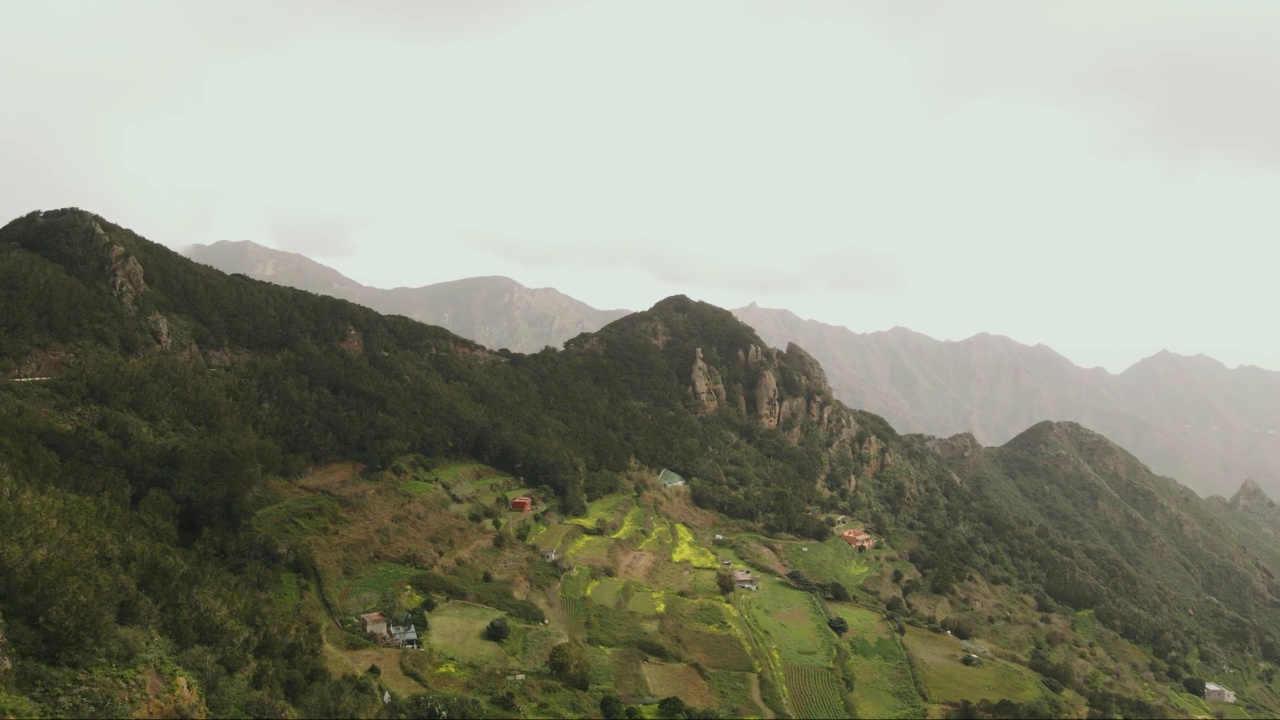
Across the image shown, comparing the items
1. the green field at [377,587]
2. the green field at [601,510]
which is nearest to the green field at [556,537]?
the green field at [601,510]

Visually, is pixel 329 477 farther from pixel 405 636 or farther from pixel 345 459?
pixel 405 636

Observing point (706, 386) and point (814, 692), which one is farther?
point (706, 386)

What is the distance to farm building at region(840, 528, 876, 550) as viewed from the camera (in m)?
85.2

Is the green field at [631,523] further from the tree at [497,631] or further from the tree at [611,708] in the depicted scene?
the tree at [611,708]

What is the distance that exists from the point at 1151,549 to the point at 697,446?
8667 centimetres

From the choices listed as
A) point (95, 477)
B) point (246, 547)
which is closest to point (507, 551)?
point (246, 547)

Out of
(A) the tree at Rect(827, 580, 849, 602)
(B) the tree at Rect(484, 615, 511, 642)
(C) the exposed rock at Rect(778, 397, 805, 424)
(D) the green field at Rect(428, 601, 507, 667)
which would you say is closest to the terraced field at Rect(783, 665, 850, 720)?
(A) the tree at Rect(827, 580, 849, 602)

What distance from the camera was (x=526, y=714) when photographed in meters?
35.2

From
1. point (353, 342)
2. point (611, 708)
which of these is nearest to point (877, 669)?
point (611, 708)

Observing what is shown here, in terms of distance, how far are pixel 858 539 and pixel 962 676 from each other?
34.6 meters

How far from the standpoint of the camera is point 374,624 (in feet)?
136

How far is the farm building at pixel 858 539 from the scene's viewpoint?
85.2m

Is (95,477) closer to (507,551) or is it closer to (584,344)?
(507,551)

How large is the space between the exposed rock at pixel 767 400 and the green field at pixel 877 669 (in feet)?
179
